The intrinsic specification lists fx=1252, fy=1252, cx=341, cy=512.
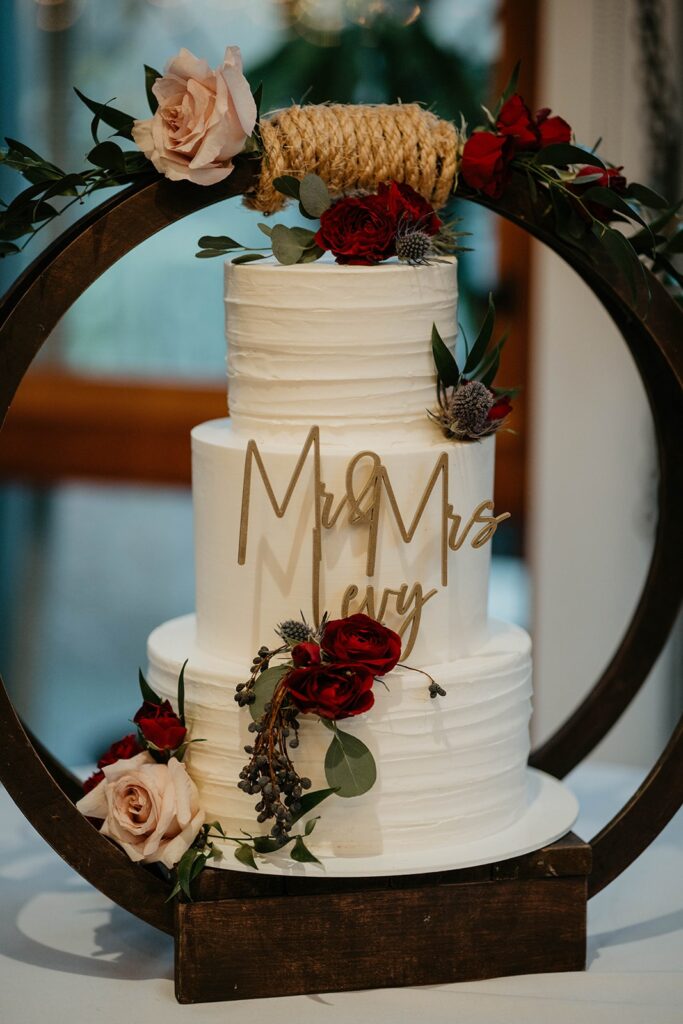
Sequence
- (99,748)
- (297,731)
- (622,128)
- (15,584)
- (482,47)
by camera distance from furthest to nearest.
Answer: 1. (15,584)
2. (99,748)
3. (482,47)
4. (622,128)
5. (297,731)

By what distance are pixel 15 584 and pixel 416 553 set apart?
256 centimetres

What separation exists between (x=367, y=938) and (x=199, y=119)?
87cm

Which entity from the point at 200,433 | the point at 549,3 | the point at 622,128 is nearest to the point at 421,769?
the point at 200,433

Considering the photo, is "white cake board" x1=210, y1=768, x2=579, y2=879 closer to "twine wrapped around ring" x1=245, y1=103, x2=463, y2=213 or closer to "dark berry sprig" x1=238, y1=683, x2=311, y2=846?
"dark berry sprig" x1=238, y1=683, x2=311, y2=846

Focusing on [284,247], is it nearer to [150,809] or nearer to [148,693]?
[148,693]

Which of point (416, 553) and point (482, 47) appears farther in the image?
point (482, 47)

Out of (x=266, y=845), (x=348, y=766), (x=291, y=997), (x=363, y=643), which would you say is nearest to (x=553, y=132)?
(x=363, y=643)

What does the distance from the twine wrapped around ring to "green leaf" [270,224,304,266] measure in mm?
38

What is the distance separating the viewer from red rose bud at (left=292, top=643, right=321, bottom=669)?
1.27 m

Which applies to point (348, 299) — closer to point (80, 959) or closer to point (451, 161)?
point (451, 161)

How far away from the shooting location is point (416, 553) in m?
1.35

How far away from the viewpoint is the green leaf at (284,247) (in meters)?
1.35

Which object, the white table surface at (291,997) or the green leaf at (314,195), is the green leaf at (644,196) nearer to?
the green leaf at (314,195)

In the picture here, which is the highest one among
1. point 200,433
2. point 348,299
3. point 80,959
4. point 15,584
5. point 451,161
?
point 451,161
